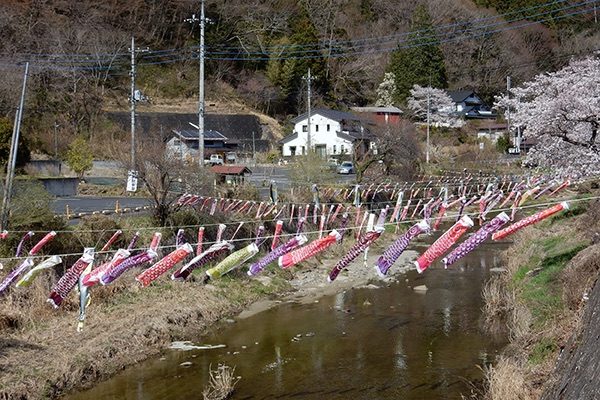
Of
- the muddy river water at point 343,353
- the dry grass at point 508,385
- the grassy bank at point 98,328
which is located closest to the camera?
the dry grass at point 508,385

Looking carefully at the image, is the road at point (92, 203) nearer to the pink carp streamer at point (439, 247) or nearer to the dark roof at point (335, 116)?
the pink carp streamer at point (439, 247)

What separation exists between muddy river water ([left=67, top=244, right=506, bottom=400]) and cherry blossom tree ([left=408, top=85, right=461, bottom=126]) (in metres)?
45.1

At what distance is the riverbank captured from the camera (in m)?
12.5

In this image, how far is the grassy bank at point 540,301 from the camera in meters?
10.5

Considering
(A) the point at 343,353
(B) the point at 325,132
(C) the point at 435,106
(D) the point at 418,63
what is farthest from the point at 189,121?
(A) the point at 343,353

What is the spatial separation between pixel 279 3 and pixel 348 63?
34.8ft

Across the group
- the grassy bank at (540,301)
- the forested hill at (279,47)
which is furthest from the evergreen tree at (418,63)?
the grassy bank at (540,301)

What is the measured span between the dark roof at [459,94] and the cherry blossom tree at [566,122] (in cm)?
4433

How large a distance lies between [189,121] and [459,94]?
2917cm

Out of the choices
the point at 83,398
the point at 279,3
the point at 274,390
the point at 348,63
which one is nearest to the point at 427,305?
the point at 274,390

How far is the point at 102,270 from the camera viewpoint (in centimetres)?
1152

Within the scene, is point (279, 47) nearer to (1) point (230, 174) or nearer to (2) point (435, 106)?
(2) point (435, 106)

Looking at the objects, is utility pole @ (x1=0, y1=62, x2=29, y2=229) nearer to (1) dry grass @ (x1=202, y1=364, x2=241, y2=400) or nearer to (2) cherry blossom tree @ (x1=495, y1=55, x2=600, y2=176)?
(1) dry grass @ (x1=202, y1=364, x2=241, y2=400)

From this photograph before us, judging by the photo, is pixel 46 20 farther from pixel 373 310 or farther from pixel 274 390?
pixel 274 390
